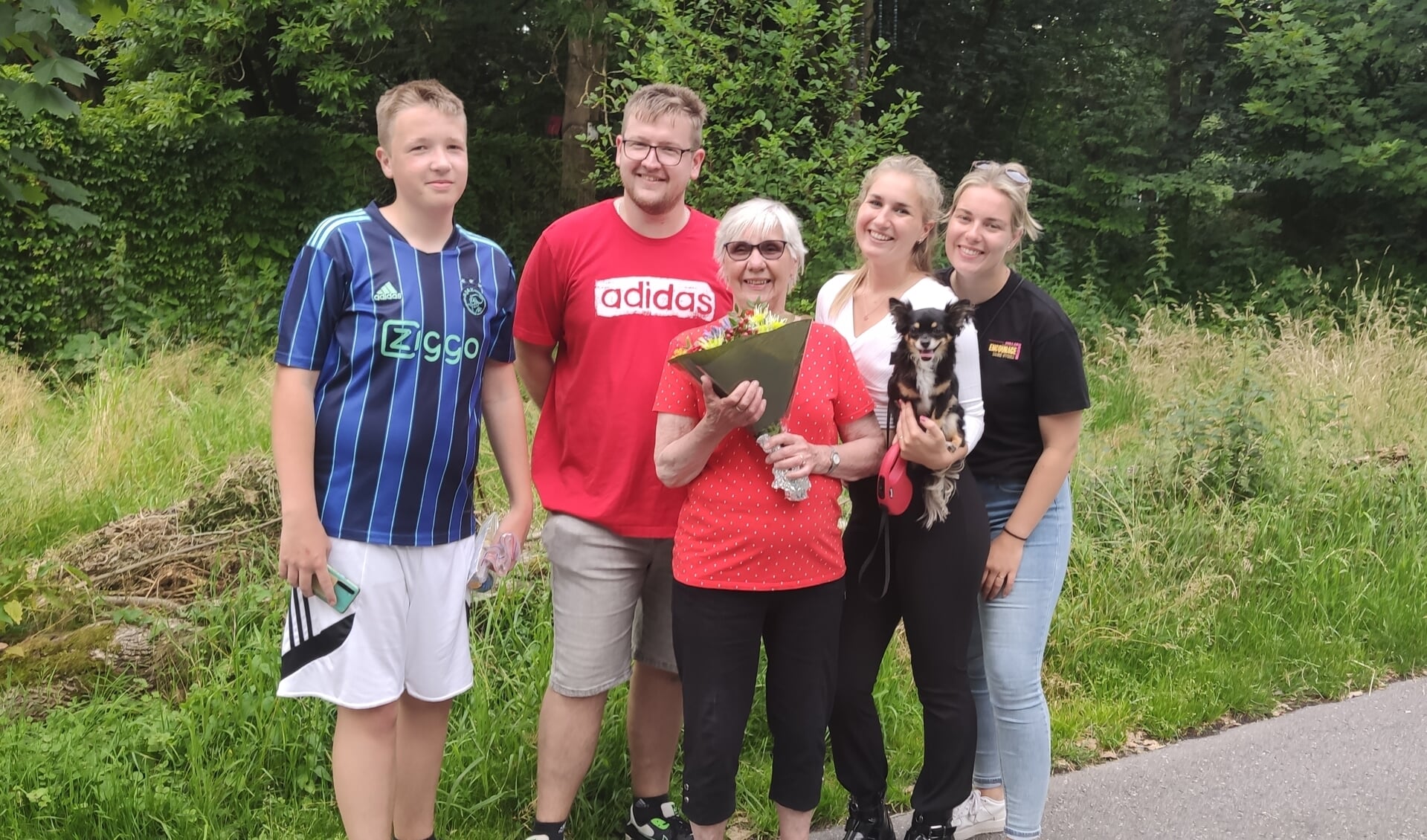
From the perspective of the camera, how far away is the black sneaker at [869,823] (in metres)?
3.11

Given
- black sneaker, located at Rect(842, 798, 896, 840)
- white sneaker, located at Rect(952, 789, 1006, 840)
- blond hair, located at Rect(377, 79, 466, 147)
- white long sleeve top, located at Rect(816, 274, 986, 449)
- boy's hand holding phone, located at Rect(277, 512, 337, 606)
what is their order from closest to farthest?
boy's hand holding phone, located at Rect(277, 512, 337, 606) → blond hair, located at Rect(377, 79, 466, 147) → white long sleeve top, located at Rect(816, 274, 986, 449) → black sneaker, located at Rect(842, 798, 896, 840) → white sneaker, located at Rect(952, 789, 1006, 840)

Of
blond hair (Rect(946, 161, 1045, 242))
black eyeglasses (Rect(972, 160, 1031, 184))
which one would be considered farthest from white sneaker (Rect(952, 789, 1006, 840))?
black eyeglasses (Rect(972, 160, 1031, 184))

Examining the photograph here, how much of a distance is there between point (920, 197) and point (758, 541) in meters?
1.04

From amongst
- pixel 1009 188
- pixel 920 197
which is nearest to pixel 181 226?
pixel 920 197

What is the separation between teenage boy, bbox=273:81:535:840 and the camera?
2.50 meters

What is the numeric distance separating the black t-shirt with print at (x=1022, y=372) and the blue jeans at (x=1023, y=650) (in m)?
0.11

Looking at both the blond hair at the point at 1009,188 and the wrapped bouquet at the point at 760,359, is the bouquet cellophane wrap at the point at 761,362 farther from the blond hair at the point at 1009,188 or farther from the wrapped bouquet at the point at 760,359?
the blond hair at the point at 1009,188

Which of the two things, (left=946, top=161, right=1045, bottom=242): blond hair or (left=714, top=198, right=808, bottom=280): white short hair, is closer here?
(left=714, top=198, right=808, bottom=280): white short hair

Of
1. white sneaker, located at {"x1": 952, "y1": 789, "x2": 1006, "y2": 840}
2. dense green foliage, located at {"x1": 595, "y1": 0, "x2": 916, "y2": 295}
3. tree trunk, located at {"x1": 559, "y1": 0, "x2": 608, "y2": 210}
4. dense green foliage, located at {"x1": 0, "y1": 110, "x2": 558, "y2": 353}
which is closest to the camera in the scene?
white sneaker, located at {"x1": 952, "y1": 789, "x2": 1006, "y2": 840}

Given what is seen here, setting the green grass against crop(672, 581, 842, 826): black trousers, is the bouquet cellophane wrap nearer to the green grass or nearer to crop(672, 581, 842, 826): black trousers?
crop(672, 581, 842, 826): black trousers

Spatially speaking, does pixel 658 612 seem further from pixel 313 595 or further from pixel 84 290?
pixel 84 290

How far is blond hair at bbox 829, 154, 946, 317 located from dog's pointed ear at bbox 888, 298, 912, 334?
11.4 inches

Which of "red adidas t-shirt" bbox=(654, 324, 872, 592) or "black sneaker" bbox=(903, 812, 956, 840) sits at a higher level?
"red adidas t-shirt" bbox=(654, 324, 872, 592)

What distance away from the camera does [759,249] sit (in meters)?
2.71
